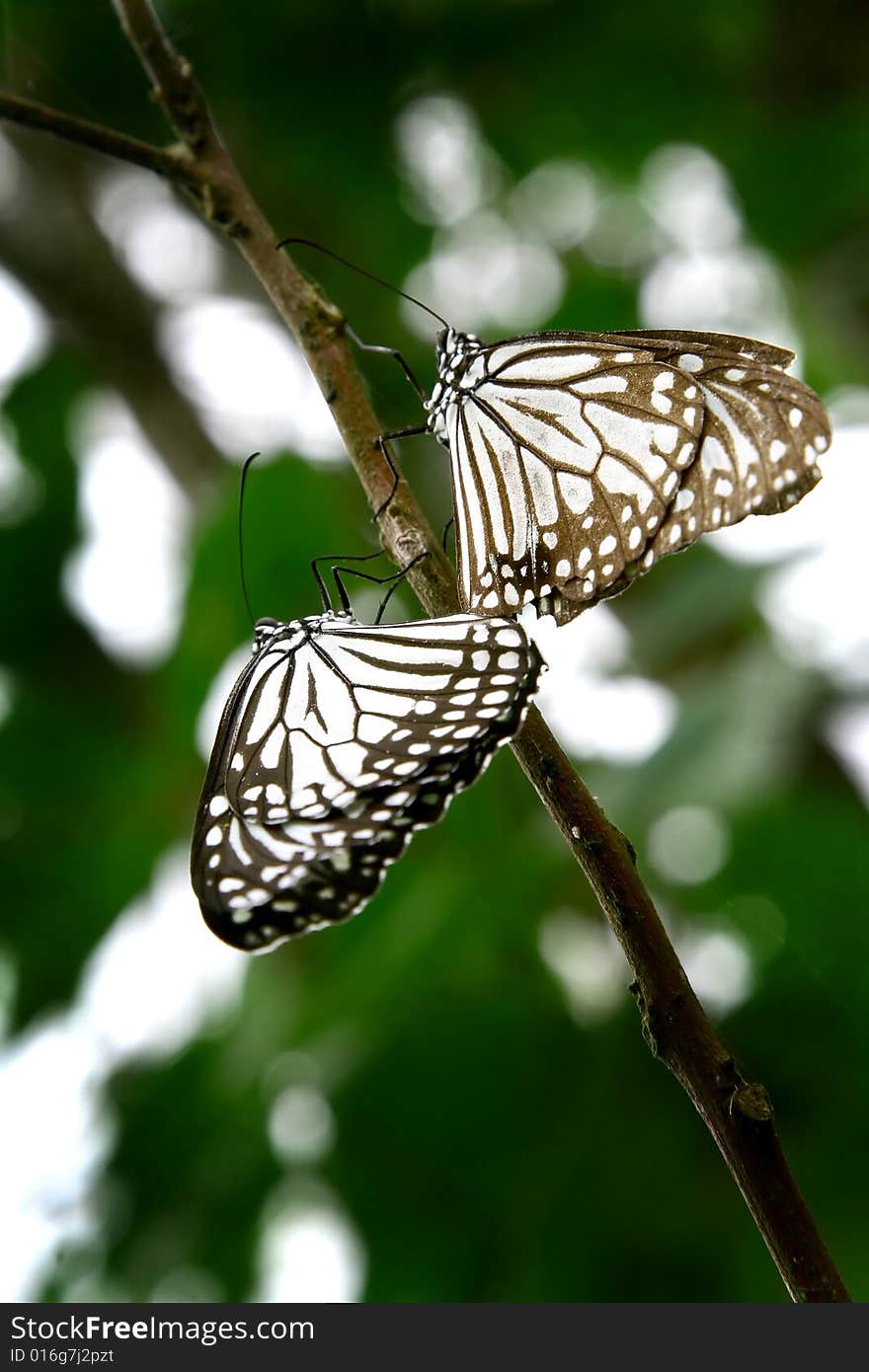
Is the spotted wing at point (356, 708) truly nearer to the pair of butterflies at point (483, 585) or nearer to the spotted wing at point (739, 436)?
the pair of butterflies at point (483, 585)

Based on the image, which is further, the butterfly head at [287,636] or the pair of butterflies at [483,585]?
the butterfly head at [287,636]

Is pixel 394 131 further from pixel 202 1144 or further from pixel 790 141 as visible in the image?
pixel 202 1144

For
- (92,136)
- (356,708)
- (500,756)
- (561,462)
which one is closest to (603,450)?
(561,462)

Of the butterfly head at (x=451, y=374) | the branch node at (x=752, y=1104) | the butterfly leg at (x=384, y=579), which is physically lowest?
the branch node at (x=752, y=1104)

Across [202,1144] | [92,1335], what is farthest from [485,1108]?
[92,1335]

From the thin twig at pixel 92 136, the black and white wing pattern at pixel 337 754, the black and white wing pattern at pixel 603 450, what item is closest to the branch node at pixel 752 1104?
the black and white wing pattern at pixel 337 754

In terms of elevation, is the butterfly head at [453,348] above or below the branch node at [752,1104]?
above

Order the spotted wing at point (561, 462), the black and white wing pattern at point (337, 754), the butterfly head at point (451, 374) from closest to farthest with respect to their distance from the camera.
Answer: the black and white wing pattern at point (337, 754) → the spotted wing at point (561, 462) → the butterfly head at point (451, 374)
